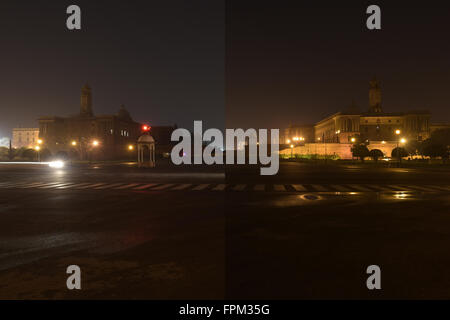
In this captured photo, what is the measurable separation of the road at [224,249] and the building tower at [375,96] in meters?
132

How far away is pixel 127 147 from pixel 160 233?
85.1 metres

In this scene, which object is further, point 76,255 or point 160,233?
point 160,233

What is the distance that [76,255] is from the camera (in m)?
6.75

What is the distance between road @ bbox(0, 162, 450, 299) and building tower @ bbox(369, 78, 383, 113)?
13225 centimetres

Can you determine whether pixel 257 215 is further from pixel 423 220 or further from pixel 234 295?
pixel 234 295

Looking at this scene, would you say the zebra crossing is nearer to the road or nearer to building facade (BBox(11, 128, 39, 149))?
the road

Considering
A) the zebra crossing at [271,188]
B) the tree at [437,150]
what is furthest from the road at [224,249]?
the tree at [437,150]

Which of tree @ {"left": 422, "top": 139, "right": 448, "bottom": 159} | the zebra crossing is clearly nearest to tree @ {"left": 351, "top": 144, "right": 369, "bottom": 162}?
tree @ {"left": 422, "top": 139, "right": 448, "bottom": 159}

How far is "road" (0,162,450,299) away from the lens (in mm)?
5004

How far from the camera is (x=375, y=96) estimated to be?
132 meters

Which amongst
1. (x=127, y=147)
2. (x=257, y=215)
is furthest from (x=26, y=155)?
(x=257, y=215)
